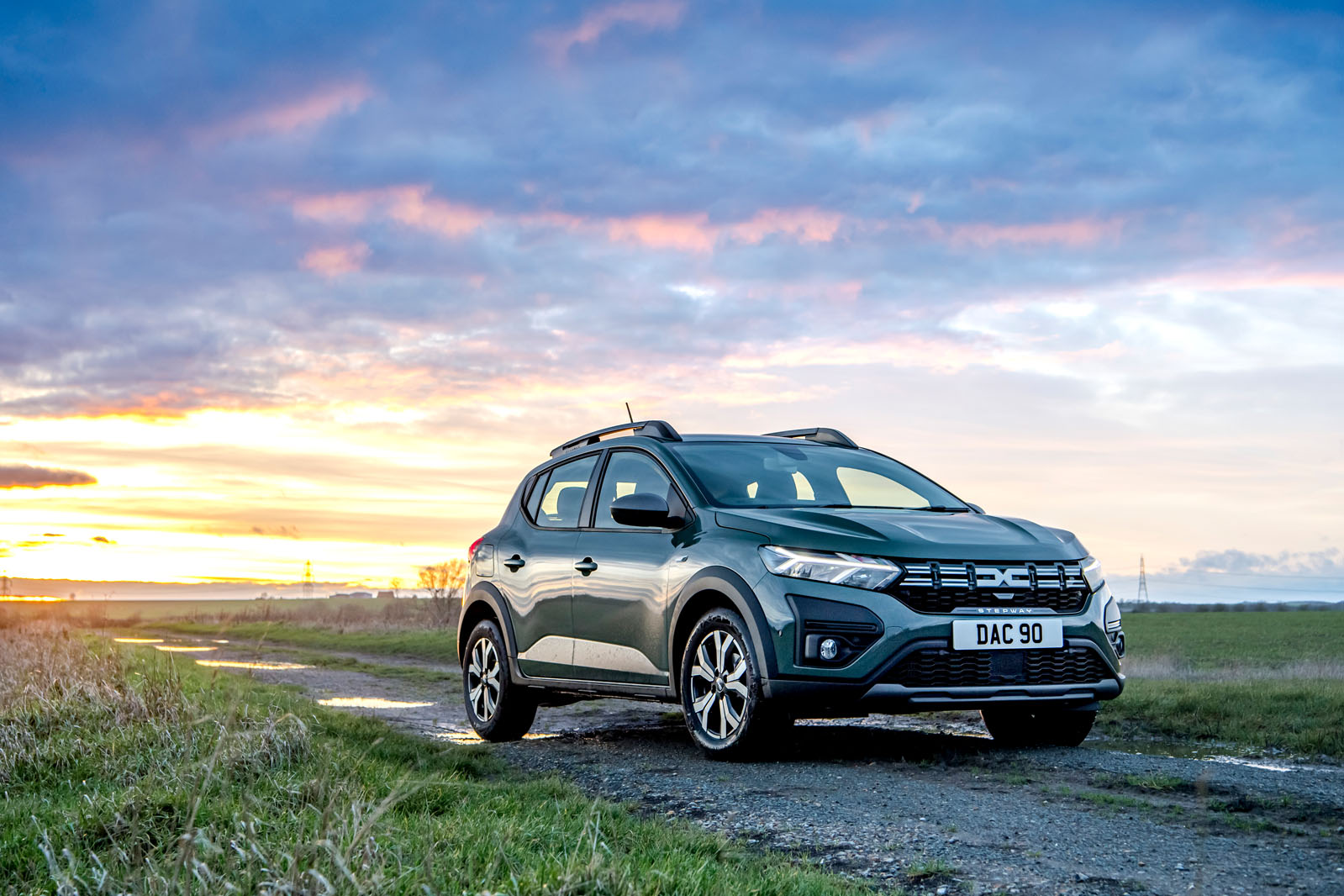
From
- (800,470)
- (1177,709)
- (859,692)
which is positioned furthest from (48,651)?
(1177,709)

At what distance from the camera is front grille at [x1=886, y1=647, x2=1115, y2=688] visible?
6.31 metres

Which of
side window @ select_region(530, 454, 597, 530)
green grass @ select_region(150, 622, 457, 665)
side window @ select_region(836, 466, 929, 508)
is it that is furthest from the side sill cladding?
green grass @ select_region(150, 622, 457, 665)

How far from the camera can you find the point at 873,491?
7934 mm

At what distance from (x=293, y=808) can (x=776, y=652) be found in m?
2.62

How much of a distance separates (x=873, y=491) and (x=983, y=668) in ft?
5.89

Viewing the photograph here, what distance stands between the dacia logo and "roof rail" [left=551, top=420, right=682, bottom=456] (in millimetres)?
2334

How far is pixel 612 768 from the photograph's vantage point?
271 inches

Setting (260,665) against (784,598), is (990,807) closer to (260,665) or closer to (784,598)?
(784,598)

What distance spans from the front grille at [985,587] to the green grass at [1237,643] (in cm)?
1284

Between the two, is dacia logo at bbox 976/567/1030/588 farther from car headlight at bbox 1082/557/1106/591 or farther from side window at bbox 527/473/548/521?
side window at bbox 527/473/548/521

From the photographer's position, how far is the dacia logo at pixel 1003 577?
649cm

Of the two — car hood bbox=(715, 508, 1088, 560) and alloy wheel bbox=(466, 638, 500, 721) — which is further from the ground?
car hood bbox=(715, 508, 1088, 560)

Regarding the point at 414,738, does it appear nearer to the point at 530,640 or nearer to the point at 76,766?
the point at 530,640

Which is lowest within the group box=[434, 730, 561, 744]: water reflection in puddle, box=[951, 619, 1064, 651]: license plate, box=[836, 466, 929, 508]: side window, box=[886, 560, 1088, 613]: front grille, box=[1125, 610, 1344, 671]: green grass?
box=[1125, 610, 1344, 671]: green grass
